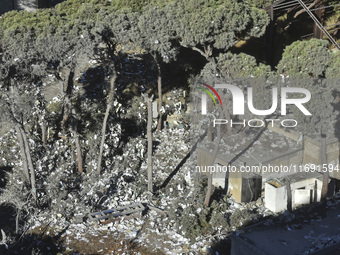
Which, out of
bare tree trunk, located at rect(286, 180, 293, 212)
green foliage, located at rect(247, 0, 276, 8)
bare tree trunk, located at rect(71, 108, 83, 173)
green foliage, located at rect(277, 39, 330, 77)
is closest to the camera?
green foliage, located at rect(277, 39, 330, 77)

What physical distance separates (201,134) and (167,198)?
2742 mm

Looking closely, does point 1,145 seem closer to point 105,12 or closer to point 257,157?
point 105,12

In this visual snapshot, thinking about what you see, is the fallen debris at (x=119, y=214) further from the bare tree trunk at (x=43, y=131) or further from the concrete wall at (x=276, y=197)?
the bare tree trunk at (x=43, y=131)

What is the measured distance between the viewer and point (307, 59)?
30.9ft

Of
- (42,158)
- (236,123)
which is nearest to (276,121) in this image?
(236,123)

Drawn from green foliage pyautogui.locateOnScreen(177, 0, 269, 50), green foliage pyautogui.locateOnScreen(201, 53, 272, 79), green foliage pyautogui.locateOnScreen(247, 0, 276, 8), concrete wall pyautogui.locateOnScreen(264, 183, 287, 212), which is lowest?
concrete wall pyautogui.locateOnScreen(264, 183, 287, 212)

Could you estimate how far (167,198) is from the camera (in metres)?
10.7

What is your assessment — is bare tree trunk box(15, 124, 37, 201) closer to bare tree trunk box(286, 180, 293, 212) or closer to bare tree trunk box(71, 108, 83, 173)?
bare tree trunk box(71, 108, 83, 173)

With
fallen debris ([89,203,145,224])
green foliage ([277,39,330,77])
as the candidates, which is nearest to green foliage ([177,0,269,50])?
green foliage ([277,39,330,77])

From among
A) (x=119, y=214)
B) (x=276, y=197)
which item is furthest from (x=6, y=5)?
(x=276, y=197)

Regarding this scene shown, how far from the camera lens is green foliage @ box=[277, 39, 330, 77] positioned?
30.4 ft

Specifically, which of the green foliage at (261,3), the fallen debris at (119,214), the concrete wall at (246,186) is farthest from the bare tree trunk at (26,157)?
the green foliage at (261,3)

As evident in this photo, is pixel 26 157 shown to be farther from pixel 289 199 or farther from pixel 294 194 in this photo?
pixel 294 194

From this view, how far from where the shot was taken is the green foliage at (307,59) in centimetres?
927
